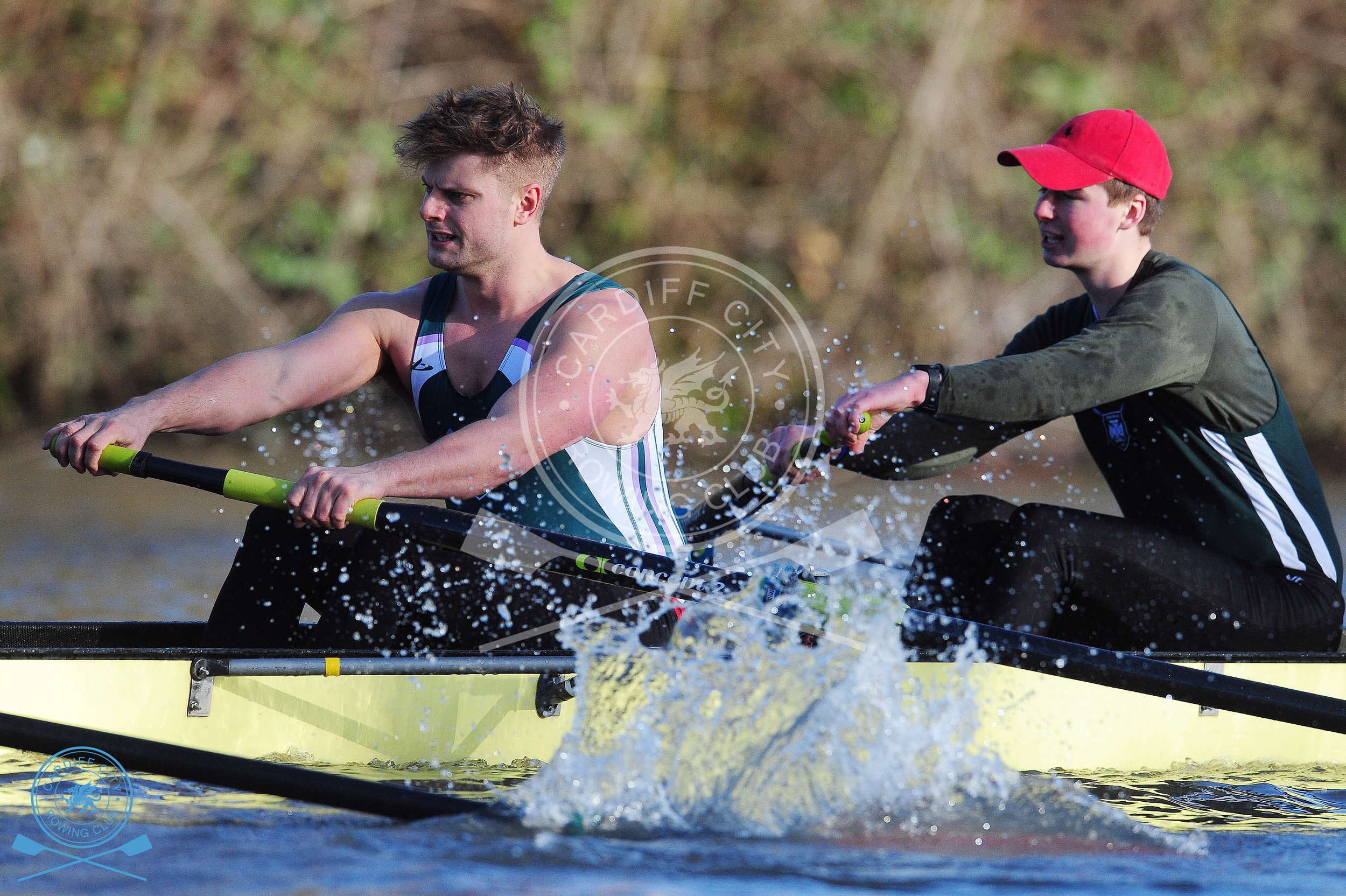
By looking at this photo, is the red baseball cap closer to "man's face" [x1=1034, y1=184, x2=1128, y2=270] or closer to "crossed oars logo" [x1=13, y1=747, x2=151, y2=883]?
"man's face" [x1=1034, y1=184, x2=1128, y2=270]

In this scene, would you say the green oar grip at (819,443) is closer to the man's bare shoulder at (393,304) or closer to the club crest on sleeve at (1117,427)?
the club crest on sleeve at (1117,427)

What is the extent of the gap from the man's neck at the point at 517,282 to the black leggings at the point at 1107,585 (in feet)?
3.38

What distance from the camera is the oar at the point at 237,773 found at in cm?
233

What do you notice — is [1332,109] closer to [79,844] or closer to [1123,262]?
[1123,262]

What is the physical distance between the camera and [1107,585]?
304 cm

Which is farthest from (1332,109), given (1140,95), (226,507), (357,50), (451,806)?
(451,806)

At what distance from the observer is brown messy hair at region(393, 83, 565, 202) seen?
120 inches

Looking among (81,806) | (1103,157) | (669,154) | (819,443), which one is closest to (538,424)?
(819,443)

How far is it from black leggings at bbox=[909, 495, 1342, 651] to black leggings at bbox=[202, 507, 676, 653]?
723mm

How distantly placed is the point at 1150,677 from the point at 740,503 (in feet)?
3.93

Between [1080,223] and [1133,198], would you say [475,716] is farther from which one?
[1133,198]

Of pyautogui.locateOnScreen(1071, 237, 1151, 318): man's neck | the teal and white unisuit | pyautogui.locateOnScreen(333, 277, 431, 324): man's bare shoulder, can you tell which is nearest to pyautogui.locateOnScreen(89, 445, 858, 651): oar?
the teal and white unisuit

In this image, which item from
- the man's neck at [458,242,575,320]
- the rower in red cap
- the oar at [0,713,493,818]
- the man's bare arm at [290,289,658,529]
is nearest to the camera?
the oar at [0,713,493,818]

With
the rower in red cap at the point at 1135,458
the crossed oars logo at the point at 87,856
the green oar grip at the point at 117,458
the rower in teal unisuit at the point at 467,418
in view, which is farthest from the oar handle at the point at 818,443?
the crossed oars logo at the point at 87,856
